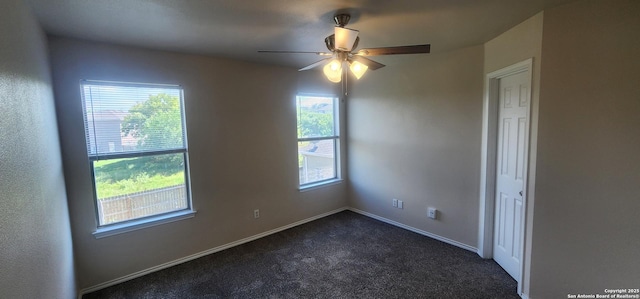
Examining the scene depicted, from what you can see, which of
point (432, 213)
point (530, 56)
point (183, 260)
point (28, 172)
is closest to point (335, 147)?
point (432, 213)

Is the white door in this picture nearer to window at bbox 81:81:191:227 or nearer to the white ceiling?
the white ceiling

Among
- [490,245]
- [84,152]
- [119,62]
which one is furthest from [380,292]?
[119,62]

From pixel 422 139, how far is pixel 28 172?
361cm

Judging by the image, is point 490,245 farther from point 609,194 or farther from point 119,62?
point 119,62

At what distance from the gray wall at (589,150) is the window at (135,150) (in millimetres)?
3442

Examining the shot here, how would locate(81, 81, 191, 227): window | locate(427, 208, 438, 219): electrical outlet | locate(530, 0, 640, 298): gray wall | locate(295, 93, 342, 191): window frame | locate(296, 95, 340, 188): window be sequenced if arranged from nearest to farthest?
locate(530, 0, 640, 298): gray wall < locate(81, 81, 191, 227): window < locate(427, 208, 438, 219): electrical outlet < locate(296, 95, 340, 188): window < locate(295, 93, 342, 191): window frame

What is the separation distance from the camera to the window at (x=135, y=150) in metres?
2.60

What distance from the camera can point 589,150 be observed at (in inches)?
76.4

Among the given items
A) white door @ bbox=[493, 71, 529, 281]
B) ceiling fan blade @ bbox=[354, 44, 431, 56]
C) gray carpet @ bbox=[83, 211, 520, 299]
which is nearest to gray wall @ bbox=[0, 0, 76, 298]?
gray carpet @ bbox=[83, 211, 520, 299]

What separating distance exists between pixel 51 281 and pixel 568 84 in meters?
3.67

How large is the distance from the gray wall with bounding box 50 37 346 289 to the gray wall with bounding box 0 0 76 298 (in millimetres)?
323

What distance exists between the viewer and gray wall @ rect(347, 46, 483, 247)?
3164 mm

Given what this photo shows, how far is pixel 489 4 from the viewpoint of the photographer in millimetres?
1950

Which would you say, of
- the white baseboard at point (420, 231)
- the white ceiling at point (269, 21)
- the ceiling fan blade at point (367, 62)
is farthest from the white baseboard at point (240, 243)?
the ceiling fan blade at point (367, 62)
